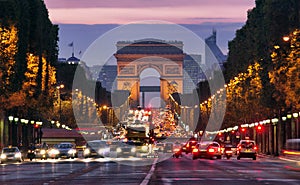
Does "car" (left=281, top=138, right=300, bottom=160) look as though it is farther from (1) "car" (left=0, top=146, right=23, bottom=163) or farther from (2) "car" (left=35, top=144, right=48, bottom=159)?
(2) "car" (left=35, top=144, right=48, bottom=159)

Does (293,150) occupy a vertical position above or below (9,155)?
above

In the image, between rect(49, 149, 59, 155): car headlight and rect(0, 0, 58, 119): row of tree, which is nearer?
rect(0, 0, 58, 119): row of tree

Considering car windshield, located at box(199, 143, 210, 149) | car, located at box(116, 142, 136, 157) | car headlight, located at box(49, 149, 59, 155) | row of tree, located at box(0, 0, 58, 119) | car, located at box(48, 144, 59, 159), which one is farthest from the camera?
car, located at box(48, 144, 59, 159)

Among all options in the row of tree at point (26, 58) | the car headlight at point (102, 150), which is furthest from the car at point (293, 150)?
the row of tree at point (26, 58)

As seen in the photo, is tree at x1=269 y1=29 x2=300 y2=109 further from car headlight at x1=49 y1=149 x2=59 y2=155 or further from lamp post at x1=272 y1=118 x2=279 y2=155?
car headlight at x1=49 y1=149 x2=59 y2=155

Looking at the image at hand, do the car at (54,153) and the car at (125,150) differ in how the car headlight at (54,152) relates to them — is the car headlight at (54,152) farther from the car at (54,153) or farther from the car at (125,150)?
the car at (125,150)

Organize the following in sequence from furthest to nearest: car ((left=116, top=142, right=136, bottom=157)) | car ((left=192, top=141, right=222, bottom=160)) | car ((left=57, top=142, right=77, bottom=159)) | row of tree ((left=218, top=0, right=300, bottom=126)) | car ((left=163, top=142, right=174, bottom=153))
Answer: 1. car ((left=163, top=142, right=174, bottom=153))
2. car ((left=57, top=142, right=77, bottom=159))
3. car ((left=116, top=142, right=136, bottom=157))
4. car ((left=192, top=141, right=222, bottom=160))
5. row of tree ((left=218, top=0, right=300, bottom=126))

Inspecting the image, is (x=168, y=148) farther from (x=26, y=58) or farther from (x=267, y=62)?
(x=267, y=62)

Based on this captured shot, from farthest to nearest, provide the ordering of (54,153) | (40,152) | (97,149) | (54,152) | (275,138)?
(275,138) < (40,152) < (54,153) < (54,152) < (97,149)

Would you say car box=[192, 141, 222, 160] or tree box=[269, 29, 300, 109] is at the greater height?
tree box=[269, 29, 300, 109]

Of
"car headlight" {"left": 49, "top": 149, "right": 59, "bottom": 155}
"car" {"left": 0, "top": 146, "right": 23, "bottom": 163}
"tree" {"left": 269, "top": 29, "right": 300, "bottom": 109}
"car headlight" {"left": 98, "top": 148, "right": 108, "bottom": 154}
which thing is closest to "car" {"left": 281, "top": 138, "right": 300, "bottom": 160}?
"tree" {"left": 269, "top": 29, "right": 300, "bottom": 109}

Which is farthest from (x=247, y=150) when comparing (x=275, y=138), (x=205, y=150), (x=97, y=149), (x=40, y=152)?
(x=275, y=138)

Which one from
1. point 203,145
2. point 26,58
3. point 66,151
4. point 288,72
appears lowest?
point 66,151

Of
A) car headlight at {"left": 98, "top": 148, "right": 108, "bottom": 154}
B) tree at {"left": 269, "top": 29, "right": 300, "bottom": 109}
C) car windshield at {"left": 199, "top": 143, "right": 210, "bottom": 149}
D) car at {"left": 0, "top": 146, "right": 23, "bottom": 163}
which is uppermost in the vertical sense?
tree at {"left": 269, "top": 29, "right": 300, "bottom": 109}
